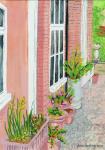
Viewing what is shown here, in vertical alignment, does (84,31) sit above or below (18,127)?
above

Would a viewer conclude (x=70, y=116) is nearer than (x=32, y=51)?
No

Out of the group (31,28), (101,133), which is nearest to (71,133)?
(101,133)

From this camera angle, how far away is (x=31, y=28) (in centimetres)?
836

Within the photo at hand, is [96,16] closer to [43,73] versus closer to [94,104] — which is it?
[94,104]

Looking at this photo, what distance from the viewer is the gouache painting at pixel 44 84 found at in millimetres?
6734

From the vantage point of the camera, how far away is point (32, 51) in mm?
8484

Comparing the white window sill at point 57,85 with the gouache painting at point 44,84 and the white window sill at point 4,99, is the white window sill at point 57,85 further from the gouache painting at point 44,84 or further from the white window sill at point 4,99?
the white window sill at point 4,99

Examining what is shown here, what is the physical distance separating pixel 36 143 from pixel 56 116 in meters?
2.29

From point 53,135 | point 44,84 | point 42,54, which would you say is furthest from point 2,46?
point 44,84

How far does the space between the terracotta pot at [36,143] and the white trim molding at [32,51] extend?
112cm

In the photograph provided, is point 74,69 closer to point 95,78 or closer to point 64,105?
point 64,105

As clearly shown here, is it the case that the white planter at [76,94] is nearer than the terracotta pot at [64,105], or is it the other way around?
the terracotta pot at [64,105]

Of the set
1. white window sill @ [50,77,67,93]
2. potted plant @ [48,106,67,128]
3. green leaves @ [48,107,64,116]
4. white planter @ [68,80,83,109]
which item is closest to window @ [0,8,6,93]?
potted plant @ [48,106,67,128]

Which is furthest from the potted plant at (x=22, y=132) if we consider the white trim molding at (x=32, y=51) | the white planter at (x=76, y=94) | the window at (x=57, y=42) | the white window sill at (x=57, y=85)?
the white planter at (x=76, y=94)
